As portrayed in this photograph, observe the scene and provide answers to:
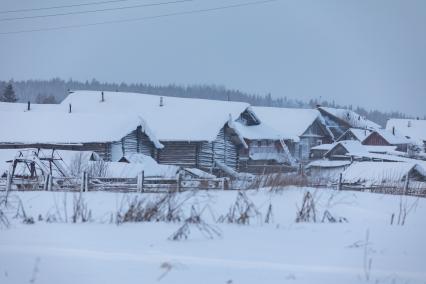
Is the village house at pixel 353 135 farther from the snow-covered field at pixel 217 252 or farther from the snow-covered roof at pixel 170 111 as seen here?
the snow-covered field at pixel 217 252

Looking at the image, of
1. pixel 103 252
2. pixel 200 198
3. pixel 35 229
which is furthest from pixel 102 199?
pixel 103 252

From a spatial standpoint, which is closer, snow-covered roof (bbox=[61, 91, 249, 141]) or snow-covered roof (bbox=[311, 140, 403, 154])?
snow-covered roof (bbox=[61, 91, 249, 141])

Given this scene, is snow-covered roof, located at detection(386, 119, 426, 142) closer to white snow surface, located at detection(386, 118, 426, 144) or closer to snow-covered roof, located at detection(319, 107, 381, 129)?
white snow surface, located at detection(386, 118, 426, 144)

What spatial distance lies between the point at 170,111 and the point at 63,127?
12.1 metres

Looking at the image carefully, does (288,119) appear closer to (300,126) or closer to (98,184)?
(300,126)

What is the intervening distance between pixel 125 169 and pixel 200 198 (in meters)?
14.0

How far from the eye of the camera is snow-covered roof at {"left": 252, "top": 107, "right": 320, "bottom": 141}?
2467 inches

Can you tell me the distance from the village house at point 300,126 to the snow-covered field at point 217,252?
51756mm

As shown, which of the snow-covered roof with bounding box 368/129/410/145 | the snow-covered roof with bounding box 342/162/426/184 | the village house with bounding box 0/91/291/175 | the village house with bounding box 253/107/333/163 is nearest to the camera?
the village house with bounding box 0/91/291/175

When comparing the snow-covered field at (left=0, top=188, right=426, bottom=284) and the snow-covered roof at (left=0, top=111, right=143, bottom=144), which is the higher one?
the snow-covered roof at (left=0, top=111, right=143, bottom=144)

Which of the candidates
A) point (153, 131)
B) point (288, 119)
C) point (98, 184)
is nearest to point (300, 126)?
point (288, 119)

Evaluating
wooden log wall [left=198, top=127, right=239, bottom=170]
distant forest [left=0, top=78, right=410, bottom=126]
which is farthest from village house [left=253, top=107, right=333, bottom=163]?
distant forest [left=0, top=78, right=410, bottom=126]

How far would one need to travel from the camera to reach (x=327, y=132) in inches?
2648

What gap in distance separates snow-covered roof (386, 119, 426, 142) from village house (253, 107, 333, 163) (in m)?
15.1
